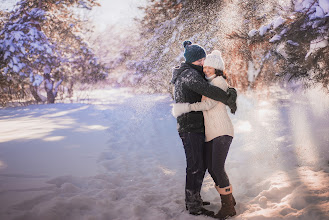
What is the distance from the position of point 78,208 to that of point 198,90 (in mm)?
1866

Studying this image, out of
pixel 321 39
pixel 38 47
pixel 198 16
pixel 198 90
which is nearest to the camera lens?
pixel 198 90

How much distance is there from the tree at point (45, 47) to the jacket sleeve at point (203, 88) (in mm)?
11658

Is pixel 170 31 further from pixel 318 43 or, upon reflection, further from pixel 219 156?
pixel 219 156

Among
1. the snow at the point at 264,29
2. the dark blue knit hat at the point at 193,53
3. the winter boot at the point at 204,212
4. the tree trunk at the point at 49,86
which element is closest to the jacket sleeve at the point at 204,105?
the dark blue knit hat at the point at 193,53

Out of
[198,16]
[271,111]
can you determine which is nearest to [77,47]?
[198,16]

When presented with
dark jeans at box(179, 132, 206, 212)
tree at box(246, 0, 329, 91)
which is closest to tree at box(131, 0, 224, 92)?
tree at box(246, 0, 329, 91)

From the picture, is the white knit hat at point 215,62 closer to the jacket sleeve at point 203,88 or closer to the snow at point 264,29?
the jacket sleeve at point 203,88

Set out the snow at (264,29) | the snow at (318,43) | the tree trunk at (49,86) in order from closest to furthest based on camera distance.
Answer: the snow at (318,43) < the snow at (264,29) < the tree trunk at (49,86)

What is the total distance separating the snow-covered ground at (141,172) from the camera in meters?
2.64

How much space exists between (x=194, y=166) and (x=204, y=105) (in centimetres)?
69

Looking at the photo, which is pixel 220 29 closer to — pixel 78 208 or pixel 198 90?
pixel 198 90

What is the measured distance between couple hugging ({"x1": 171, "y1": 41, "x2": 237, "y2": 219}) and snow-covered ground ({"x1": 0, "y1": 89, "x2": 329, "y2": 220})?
10.8 inches

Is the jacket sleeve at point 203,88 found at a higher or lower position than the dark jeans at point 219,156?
higher

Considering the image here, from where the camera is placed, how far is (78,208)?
8.94ft
